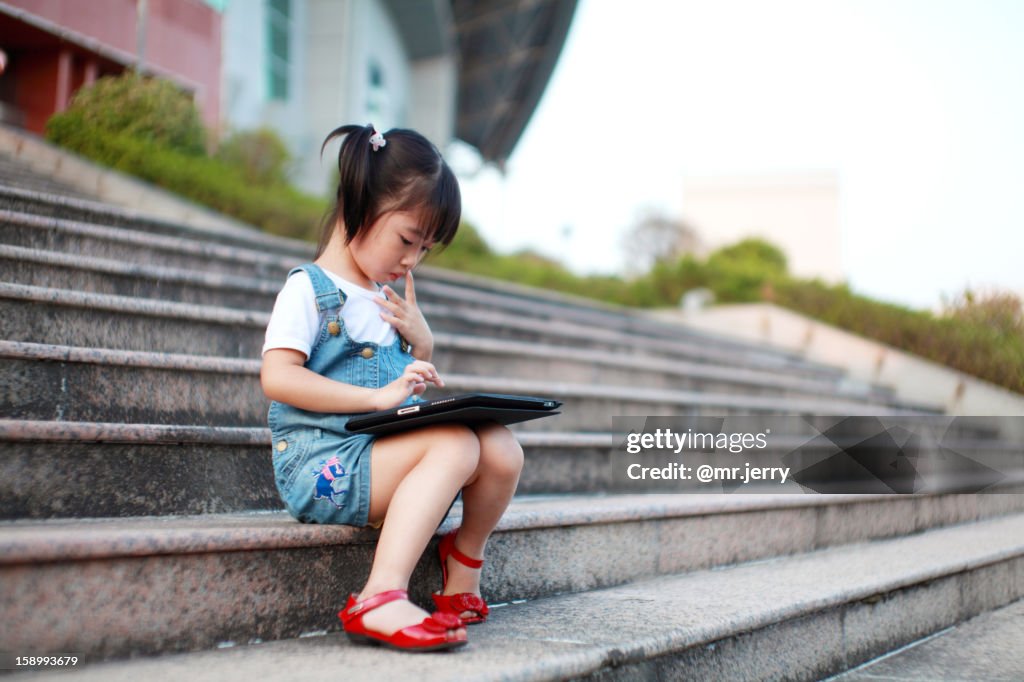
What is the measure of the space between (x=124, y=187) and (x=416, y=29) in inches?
598

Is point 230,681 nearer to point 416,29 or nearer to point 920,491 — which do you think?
point 920,491

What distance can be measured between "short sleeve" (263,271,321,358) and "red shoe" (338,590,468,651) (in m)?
0.54

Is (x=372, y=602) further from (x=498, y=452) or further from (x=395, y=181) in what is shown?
(x=395, y=181)

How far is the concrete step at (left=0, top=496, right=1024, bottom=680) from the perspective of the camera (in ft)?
4.49

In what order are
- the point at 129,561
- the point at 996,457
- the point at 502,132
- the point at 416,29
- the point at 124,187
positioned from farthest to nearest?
the point at 502,132, the point at 416,29, the point at 124,187, the point at 996,457, the point at 129,561

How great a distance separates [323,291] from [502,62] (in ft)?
80.2

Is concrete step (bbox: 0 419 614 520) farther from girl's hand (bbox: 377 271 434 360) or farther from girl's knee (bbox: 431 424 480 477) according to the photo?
girl's knee (bbox: 431 424 480 477)

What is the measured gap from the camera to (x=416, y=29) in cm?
1927

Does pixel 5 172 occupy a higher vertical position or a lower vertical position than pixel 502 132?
lower

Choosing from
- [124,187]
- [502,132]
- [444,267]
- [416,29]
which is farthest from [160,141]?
[502,132]

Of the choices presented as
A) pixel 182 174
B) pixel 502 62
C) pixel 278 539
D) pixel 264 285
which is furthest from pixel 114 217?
pixel 502 62

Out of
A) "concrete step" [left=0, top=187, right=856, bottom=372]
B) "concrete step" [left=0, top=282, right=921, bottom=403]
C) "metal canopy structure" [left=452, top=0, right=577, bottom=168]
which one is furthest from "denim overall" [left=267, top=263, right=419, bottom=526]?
"metal canopy structure" [left=452, top=0, right=577, bottom=168]

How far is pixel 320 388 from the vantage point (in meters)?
1.70

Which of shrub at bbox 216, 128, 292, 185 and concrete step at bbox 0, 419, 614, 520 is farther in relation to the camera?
shrub at bbox 216, 128, 292, 185
